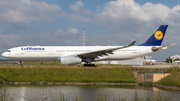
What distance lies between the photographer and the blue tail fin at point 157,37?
118 feet

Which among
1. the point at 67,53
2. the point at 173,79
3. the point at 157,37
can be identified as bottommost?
the point at 173,79

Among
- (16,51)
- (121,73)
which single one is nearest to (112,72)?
(121,73)

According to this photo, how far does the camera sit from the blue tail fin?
36.0 m

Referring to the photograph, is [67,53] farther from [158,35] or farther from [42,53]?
[158,35]

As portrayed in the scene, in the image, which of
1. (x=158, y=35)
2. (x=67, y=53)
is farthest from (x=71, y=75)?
(x=158, y=35)

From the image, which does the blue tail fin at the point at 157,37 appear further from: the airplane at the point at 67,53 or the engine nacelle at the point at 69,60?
the engine nacelle at the point at 69,60

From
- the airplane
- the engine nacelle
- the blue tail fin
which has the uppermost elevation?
the blue tail fin

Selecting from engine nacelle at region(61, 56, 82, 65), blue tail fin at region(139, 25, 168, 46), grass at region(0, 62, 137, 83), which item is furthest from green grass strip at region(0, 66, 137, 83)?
blue tail fin at region(139, 25, 168, 46)

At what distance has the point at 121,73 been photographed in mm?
25594

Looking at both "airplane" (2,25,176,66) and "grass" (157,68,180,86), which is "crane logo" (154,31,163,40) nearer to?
"airplane" (2,25,176,66)

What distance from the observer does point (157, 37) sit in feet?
119

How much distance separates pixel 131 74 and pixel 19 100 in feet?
54.1

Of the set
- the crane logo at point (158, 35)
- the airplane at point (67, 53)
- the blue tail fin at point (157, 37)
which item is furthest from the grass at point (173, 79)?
the crane logo at point (158, 35)

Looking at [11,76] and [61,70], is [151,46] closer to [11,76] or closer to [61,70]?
[61,70]
